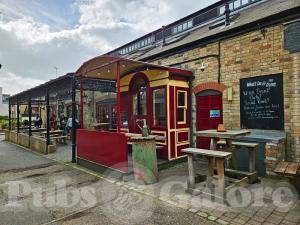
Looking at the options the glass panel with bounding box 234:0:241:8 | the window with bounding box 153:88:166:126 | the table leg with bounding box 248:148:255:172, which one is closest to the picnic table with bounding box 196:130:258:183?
the table leg with bounding box 248:148:255:172

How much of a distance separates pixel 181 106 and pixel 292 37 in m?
3.43

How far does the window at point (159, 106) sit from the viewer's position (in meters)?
7.32

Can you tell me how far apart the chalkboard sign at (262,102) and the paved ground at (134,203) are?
145 cm

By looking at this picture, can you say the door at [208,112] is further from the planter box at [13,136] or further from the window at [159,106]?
the planter box at [13,136]

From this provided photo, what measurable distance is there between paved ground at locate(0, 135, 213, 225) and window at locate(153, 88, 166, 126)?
103 inches

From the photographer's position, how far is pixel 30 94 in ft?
39.8

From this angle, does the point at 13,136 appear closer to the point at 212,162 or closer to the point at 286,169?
Answer: the point at 212,162

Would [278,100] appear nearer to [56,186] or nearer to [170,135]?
[170,135]

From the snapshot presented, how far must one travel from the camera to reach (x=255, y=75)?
612 cm

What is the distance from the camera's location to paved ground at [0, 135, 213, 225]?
148 inches

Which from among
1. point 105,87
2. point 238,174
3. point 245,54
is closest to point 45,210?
point 238,174

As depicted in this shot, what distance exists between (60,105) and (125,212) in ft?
58.6

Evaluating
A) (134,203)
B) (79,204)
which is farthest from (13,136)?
(134,203)

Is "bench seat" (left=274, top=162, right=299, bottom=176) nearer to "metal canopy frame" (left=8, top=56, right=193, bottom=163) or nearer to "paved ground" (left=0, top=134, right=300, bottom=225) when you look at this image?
"paved ground" (left=0, top=134, right=300, bottom=225)
